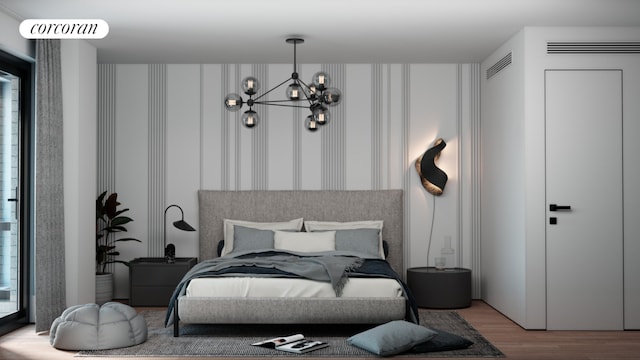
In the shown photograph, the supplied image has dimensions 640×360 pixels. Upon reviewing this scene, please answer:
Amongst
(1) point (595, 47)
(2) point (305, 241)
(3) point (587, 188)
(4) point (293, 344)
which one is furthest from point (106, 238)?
(1) point (595, 47)

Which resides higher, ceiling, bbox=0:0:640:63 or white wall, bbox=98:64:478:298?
ceiling, bbox=0:0:640:63

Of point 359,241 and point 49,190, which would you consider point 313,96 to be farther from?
point 49,190

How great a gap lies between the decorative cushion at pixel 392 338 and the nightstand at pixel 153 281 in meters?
2.39

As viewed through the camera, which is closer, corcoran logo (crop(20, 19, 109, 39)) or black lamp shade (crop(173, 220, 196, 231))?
corcoran logo (crop(20, 19, 109, 39))

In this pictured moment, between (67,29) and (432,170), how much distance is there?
443 centimetres

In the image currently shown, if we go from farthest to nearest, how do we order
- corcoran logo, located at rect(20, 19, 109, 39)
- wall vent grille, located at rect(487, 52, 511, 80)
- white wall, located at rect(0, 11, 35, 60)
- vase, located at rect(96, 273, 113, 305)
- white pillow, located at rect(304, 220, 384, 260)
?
white pillow, located at rect(304, 220, 384, 260) → vase, located at rect(96, 273, 113, 305) → wall vent grille, located at rect(487, 52, 511, 80) → white wall, located at rect(0, 11, 35, 60) → corcoran logo, located at rect(20, 19, 109, 39)

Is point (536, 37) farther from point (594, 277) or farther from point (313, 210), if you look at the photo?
point (313, 210)

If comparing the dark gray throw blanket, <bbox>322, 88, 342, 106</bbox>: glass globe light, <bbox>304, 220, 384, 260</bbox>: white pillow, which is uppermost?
<bbox>322, 88, 342, 106</bbox>: glass globe light

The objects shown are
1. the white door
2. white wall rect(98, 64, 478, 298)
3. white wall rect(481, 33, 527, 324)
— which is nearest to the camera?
the white door

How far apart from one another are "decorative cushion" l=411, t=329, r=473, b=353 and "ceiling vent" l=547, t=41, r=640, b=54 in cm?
247

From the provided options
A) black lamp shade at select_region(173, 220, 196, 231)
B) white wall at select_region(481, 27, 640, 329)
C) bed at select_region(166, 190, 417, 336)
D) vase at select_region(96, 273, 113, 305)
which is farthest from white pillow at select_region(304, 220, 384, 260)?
vase at select_region(96, 273, 113, 305)

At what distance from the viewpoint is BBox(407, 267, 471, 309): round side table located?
6980 mm

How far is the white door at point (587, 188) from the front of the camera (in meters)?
5.95

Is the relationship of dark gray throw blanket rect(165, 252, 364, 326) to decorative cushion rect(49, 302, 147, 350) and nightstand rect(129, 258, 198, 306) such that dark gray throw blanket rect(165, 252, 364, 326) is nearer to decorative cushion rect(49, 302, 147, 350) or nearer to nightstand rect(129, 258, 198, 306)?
decorative cushion rect(49, 302, 147, 350)
